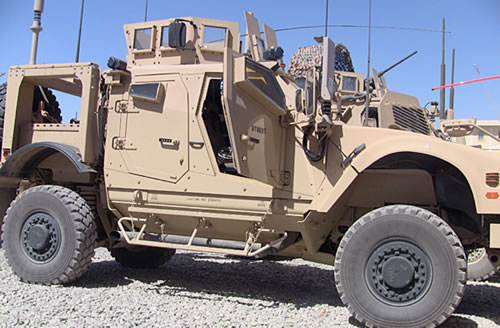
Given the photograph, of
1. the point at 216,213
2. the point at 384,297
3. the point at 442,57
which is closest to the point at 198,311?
the point at 216,213

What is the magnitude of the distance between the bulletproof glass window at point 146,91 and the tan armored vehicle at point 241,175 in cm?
2

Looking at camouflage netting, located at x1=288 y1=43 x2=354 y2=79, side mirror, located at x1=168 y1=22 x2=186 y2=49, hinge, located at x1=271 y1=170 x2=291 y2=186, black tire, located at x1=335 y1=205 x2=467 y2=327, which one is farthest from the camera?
camouflage netting, located at x1=288 y1=43 x2=354 y2=79

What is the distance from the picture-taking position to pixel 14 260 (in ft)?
20.7

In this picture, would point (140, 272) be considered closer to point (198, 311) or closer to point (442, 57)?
point (198, 311)

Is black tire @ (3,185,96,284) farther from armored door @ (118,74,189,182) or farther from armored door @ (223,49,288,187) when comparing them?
armored door @ (223,49,288,187)

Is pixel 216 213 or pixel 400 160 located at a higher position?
pixel 400 160

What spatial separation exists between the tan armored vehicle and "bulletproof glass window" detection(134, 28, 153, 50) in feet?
0.07

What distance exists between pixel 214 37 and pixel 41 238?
3172 mm

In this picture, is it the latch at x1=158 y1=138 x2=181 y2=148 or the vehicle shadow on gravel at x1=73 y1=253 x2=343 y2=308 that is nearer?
the latch at x1=158 y1=138 x2=181 y2=148

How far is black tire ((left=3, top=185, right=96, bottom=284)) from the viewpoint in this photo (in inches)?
240

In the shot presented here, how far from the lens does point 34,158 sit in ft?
22.2

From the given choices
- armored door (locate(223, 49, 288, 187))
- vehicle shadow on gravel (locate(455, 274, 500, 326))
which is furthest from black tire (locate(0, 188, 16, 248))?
vehicle shadow on gravel (locate(455, 274, 500, 326))

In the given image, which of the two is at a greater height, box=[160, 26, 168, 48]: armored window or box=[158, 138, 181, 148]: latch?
box=[160, 26, 168, 48]: armored window

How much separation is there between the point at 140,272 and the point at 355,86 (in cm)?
609
